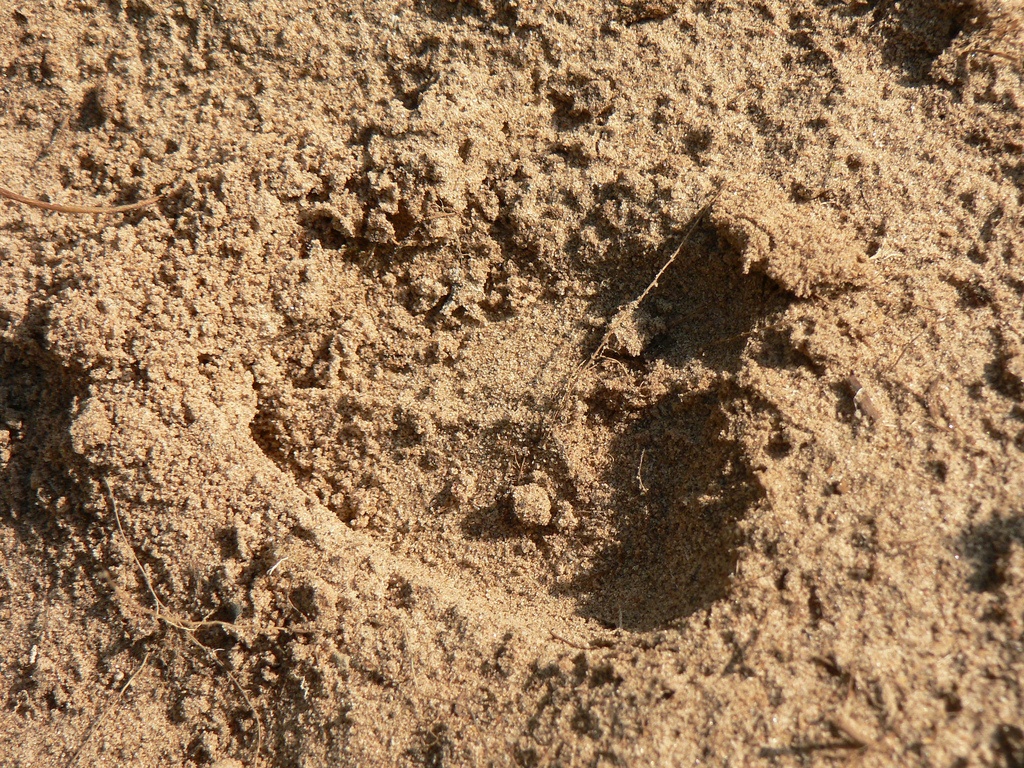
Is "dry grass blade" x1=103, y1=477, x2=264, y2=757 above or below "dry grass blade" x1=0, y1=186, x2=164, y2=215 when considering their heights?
below

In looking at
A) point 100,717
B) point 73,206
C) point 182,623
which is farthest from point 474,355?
point 100,717

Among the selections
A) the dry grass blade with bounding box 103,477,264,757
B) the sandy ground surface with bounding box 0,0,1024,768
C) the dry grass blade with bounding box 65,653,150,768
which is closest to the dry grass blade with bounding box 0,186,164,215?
the sandy ground surface with bounding box 0,0,1024,768

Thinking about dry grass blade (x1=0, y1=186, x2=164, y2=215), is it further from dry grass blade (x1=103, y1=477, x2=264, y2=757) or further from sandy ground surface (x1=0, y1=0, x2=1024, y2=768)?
dry grass blade (x1=103, y1=477, x2=264, y2=757)

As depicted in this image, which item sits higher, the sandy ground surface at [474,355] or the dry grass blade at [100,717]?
the sandy ground surface at [474,355]

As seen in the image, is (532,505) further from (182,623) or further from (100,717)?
(100,717)

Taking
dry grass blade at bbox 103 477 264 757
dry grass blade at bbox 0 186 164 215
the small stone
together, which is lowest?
dry grass blade at bbox 103 477 264 757

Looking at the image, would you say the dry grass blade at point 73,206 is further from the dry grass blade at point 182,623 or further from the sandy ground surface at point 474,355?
the dry grass blade at point 182,623

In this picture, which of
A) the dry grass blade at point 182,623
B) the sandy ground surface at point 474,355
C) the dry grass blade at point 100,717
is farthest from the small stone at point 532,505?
the dry grass blade at point 100,717
